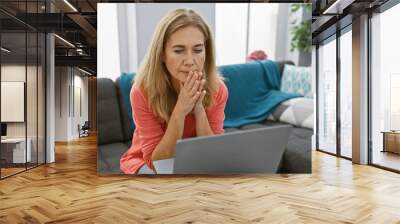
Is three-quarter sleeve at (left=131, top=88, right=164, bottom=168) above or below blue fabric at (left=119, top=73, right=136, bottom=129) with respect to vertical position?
below

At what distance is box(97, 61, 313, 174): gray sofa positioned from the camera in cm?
522

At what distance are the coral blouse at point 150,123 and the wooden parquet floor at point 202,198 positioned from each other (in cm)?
44

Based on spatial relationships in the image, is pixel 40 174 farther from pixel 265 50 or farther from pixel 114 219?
pixel 265 50

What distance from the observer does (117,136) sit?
17.3ft

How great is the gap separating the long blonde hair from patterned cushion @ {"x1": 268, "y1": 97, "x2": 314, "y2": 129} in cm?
89

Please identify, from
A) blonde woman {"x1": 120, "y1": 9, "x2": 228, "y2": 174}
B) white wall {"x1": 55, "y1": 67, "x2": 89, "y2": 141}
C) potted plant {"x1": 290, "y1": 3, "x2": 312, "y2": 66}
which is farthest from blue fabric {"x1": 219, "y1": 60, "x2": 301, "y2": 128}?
white wall {"x1": 55, "y1": 67, "x2": 89, "y2": 141}

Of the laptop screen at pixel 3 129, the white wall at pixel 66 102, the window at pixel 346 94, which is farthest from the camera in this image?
the white wall at pixel 66 102

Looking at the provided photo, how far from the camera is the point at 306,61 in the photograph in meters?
5.31

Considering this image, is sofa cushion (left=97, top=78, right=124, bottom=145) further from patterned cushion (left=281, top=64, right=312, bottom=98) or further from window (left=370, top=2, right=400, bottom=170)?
window (left=370, top=2, right=400, bottom=170)

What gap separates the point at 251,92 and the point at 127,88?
1.59 metres

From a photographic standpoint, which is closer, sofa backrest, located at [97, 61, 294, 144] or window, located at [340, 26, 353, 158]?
sofa backrest, located at [97, 61, 294, 144]

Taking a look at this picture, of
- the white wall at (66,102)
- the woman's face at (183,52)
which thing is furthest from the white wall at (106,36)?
the white wall at (66,102)

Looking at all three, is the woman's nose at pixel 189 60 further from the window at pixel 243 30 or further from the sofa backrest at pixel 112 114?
the sofa backrest at pixel 112 114

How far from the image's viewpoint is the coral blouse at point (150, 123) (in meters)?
5.09
